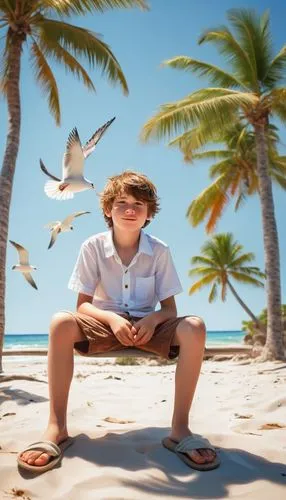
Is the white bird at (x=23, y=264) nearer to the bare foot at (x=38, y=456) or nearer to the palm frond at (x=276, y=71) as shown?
the bare foot at (x=38, y=456)


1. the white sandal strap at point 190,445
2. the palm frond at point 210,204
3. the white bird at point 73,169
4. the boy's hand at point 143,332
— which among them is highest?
the palm frond at point 210,204

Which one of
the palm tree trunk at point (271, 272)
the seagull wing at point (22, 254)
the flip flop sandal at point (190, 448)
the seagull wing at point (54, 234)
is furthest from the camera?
the palm tree trunk at point (271, 272)

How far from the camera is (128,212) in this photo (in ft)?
7.64

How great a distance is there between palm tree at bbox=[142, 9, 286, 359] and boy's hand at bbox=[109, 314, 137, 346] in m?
7.89

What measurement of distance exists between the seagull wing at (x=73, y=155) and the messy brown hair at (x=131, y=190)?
1.16m

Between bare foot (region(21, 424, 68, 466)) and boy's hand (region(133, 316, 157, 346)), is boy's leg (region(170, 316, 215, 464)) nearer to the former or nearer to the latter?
boy's hand (region(133, 316, 157, 346))

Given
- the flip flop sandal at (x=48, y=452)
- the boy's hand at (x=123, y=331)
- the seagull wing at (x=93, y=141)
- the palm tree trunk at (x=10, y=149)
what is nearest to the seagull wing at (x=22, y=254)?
the palm tree trunk at (x=10, y=149)

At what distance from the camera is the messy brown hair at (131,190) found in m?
2.37

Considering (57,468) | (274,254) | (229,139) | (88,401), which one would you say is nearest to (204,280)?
(229,139)

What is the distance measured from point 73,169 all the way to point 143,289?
5.79 ft

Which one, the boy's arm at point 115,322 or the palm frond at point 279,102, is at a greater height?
the palm frond at point 279,102

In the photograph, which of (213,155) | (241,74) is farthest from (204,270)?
(241,74)

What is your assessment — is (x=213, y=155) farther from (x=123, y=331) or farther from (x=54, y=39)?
(x=123, y=331)

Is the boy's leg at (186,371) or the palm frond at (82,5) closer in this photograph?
the boy's leg at (186,371)
